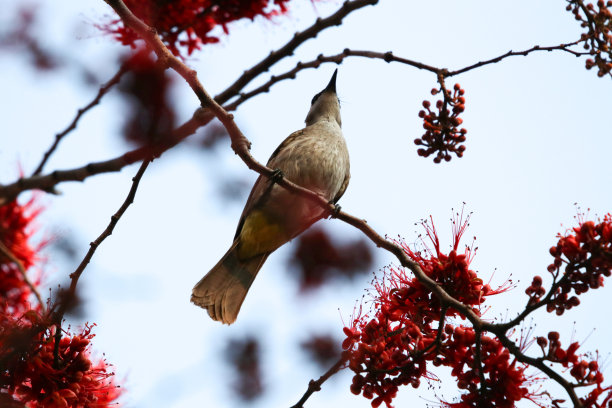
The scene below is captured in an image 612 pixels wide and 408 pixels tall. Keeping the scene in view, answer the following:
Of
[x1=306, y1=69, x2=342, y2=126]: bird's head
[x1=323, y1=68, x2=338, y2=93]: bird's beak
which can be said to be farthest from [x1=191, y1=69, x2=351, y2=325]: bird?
[x1=323, y1=68, x2=338, y2=93]: bird's beak

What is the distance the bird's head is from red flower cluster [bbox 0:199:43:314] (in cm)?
446

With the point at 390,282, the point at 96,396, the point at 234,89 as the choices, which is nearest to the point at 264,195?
the point at 390,282

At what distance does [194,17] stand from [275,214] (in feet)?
5.96

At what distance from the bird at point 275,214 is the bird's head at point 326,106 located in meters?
0.76

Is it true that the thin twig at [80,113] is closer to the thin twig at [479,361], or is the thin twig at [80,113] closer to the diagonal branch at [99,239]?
the diagonal branch at [99,239]

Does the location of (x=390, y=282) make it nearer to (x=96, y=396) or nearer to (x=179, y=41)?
(x=96, y=396)

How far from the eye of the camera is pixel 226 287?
5637 mm

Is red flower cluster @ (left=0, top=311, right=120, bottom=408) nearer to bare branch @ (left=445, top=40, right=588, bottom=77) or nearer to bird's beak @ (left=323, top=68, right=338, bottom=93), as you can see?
bare branch @ (left=445, top=40, right=588, bottom=77)

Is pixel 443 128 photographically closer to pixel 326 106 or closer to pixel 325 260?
pixel 325 260

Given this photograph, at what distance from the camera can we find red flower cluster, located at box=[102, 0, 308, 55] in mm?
4594

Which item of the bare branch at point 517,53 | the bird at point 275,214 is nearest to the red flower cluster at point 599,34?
the bare branch at point 517,53

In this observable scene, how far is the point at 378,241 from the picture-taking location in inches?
154

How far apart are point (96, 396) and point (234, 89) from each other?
202cm

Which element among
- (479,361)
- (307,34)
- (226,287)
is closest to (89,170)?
(307,34)
